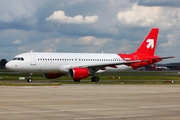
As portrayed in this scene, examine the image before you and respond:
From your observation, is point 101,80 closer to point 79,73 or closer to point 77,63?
point 77,63

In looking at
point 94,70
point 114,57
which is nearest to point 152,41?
point 114,57

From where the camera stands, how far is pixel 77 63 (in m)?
49.1

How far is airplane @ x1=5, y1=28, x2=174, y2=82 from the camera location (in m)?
45.8

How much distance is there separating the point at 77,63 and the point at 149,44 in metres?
12.4

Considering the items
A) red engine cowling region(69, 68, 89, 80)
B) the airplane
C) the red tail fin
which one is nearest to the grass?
red engine cowling region(69, 68, 89, 80)

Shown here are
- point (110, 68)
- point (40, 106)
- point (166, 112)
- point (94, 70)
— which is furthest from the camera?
point (110, 68)

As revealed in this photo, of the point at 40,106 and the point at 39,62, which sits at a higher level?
the point at 39,62

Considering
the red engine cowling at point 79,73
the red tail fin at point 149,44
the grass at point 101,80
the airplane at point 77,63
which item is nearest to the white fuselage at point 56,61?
the airplane at point 77,63

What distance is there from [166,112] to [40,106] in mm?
5531

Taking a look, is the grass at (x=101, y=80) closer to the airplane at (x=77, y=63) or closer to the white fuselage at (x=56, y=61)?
the airplane at (x=77, y=63)

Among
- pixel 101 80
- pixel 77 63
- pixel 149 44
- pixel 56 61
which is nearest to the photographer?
pixel 56 61

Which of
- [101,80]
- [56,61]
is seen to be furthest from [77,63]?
[101,80]

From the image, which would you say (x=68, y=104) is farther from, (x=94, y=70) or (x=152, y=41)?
(x=152, y=41)

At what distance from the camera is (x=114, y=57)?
5222 centimetres
